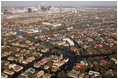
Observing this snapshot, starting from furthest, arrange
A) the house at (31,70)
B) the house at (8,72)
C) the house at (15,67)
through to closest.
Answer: the house at (15,67)
the house at (31,70)
the house at (8,72)

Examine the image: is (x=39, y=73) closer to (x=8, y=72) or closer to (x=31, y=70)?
(x=31, y=70)

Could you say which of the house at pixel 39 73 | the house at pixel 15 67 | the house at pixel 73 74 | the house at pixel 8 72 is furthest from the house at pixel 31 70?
the house at pixel 73 74

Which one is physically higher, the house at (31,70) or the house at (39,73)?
the house at (31,70)

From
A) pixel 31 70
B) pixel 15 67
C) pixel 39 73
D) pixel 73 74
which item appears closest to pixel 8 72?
pixel 15 67

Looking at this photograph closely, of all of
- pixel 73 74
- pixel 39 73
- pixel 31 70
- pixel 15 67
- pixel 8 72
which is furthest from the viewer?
pixel 15 67

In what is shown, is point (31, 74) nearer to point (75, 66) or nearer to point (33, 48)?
point (75, 66)

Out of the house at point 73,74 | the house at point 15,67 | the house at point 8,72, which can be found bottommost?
the house at point 73,74

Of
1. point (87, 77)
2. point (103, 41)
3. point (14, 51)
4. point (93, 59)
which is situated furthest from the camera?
point (103, 41)

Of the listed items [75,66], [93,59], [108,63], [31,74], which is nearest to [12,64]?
[31,74]

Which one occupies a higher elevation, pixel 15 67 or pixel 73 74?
pixel 15 67

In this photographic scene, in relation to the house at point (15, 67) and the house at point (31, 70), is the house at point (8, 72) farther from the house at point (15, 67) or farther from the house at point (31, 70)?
the house at point (31, 70)

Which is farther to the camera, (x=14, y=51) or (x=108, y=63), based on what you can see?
(x=14, y=51)
